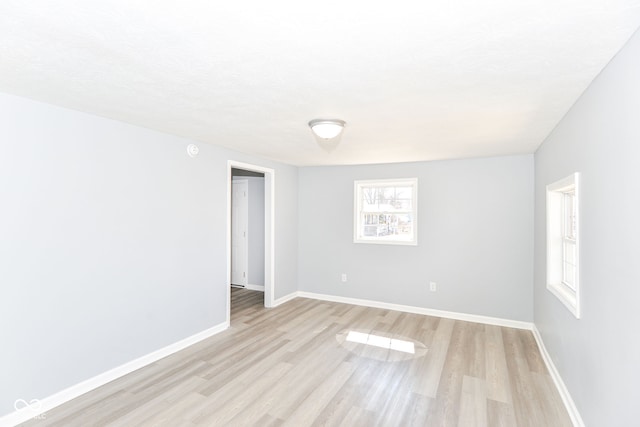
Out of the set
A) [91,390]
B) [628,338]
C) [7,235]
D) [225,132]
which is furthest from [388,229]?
[7,235]

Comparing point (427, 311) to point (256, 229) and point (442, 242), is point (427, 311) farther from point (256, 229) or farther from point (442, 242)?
point (256, 229)

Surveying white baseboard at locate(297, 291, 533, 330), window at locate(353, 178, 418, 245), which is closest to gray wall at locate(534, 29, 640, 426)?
white baseboard at locate(297, 291, 533, 330)

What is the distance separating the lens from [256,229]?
6.46 meters

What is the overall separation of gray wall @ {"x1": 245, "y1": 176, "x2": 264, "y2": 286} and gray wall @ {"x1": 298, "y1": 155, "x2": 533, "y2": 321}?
98cm

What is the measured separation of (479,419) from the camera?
2449 mm

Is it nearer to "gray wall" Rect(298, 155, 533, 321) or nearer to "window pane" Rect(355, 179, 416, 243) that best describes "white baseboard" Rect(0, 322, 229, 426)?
"gray wall" Rect(298, 155, 533, 321)

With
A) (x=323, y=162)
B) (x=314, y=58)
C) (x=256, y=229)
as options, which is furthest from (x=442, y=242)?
(x=314, y=58)

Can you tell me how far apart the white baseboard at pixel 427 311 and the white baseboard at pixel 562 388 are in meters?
0.64

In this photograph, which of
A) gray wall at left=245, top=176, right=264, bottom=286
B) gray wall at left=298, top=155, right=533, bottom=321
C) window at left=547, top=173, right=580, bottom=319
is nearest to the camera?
window at left=547, top=173, right=580, bottom=319

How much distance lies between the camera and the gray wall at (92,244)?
2.36 meters

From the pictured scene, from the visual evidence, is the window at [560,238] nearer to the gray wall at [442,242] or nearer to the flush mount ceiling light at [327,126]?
the gray wall at [442,242]

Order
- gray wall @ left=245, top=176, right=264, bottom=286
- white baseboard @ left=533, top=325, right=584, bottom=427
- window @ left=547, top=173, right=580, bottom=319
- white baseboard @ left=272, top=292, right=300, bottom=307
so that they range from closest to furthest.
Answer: white baseboard @ left=533, top=325, right=584, bottom=427 < window @ left=547, top=173, right=580, bottom=319 < white baseboard @ left=272, top=292, right=300, bottom=307 < gray wall @ left=245, top=176, right=264, bottom=286

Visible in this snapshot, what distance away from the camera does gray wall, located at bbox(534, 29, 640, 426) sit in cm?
152

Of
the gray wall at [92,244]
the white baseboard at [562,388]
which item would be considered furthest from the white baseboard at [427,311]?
the gray wall at [92,244]
